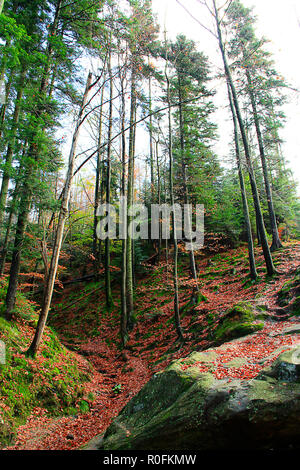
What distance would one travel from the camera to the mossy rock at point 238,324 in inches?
253

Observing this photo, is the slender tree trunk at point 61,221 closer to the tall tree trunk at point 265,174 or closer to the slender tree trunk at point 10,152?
the slender tree trunk at point 10,152

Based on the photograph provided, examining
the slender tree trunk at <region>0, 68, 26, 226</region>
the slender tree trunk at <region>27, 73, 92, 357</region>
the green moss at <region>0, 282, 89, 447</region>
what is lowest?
the green moss at <region>0, 282, 89, 447</region>

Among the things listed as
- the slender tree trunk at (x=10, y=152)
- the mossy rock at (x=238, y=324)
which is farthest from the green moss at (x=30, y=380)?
the mossy rock at (x=238, y=324)

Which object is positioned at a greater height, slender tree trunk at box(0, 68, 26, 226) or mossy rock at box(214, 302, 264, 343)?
slender tree trunk at box(0, 68, 26, 226)

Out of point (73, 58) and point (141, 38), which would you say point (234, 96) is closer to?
point (141, 38)

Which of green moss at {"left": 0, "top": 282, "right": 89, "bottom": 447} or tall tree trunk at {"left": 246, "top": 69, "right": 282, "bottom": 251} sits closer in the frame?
green moss at {"left": 0, "top": 282, "right": 89, "bottom": 447}

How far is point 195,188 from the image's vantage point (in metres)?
13.6

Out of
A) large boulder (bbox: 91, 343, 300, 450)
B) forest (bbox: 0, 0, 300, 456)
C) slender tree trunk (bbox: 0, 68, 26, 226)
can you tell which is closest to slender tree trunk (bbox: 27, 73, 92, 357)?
forest (bbox: 0, 0, 300, 456)

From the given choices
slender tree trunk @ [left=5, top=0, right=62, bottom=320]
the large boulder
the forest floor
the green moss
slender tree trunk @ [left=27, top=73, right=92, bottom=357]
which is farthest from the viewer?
slender tree trunk @ [left=5, top=0, right=62, bottom=320]

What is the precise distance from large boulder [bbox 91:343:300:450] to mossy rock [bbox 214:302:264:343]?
2350 millimetres

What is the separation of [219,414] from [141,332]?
9050 mm

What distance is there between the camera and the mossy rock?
21.1 ft

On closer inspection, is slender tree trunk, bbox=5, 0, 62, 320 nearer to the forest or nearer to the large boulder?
the forest

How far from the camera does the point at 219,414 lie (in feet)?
9.70
